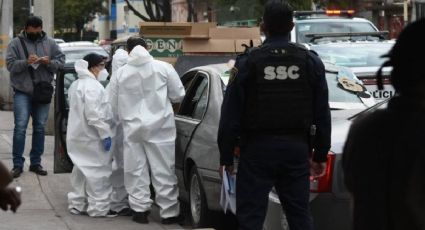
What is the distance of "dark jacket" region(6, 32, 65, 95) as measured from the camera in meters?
9.91

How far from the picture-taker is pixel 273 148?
5402 millimetres

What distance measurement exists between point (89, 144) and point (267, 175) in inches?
130

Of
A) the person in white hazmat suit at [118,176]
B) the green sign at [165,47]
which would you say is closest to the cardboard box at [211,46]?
the green sign at [165,47]

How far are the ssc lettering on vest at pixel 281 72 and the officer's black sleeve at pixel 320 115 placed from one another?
14 centimetres

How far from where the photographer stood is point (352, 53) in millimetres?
12648

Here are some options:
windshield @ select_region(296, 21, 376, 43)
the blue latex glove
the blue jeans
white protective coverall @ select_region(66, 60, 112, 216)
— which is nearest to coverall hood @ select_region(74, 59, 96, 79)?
white protective coverall @ select_region(66, 60, 112, 216)

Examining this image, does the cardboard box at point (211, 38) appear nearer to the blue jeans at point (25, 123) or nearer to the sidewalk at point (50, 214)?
the sidewalk at point (50, 214)

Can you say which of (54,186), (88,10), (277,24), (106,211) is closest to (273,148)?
(277,24)

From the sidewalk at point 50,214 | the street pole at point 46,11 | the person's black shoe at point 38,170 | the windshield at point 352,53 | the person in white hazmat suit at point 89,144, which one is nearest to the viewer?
the sidewalk at point 50,214

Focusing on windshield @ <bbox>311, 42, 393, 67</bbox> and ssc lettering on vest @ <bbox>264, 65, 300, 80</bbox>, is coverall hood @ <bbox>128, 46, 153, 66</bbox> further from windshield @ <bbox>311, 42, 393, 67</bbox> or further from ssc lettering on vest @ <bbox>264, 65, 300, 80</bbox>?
windshield @ <bbox>311, 42, 393, 67</bbox>

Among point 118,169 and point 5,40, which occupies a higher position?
point 5,40

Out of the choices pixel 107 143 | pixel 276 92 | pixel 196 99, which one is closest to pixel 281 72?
pixel 276 92

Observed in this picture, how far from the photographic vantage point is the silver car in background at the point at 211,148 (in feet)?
19.7

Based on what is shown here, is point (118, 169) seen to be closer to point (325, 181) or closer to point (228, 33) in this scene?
point (325, 181)
